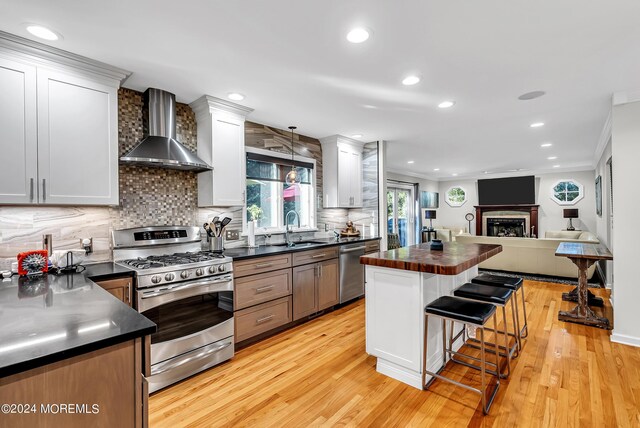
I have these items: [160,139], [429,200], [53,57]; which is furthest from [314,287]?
[429,200]

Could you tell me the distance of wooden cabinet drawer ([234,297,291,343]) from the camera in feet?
9.39

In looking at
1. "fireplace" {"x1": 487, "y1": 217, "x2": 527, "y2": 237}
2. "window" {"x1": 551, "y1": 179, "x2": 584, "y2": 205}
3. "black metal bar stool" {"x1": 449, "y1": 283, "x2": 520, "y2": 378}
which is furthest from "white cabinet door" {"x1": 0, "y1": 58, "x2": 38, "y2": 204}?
"window" {"x1": 551, "y1": 179, "x2": 584, "y2": 205}

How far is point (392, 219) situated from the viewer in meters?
8.27

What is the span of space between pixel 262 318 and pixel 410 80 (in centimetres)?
263

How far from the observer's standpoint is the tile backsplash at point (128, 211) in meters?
2.24

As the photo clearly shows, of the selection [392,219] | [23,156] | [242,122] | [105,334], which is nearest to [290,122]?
[242,122]

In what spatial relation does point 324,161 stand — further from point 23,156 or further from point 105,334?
point 105,334

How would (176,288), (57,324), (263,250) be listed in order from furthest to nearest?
(263,250), (176,288), (57,324)

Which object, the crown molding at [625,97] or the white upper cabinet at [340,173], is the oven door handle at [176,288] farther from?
the crown molding at [625,97]

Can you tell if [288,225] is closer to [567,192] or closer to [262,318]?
[262,318]

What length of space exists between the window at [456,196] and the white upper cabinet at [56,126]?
1017 centimetres

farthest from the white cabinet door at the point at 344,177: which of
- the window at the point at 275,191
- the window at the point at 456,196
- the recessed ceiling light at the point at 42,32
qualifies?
the window at the point at 456,196

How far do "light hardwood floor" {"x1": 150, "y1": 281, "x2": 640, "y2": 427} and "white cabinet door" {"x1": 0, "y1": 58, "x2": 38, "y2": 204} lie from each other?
66.3 inches

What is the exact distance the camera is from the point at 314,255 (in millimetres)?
3646
